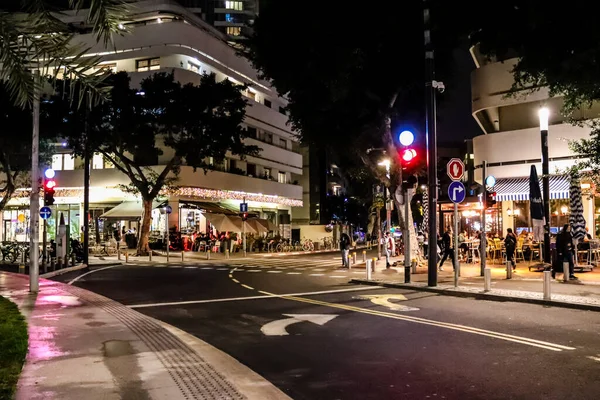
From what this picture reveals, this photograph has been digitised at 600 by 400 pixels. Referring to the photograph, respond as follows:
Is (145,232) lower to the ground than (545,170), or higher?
lower

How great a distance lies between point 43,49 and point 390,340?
23.1 feet

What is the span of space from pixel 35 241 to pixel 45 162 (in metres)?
27.1

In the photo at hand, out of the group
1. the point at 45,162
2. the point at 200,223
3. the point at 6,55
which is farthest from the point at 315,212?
the point at 6,55

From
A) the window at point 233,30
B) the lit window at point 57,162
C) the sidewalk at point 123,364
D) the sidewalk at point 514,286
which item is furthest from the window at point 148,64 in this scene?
the window at point 233,30

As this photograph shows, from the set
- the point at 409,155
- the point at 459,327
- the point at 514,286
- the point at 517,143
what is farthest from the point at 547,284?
the point at 517,143

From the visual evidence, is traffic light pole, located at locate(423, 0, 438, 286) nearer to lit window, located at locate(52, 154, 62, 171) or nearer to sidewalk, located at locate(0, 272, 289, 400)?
sidewalk, located at locate(0, 272, 289, 400)

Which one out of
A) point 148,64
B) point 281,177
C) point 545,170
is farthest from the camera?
point 281,177

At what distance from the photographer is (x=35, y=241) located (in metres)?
16.0

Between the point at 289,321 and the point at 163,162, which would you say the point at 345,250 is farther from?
the point at 163,162

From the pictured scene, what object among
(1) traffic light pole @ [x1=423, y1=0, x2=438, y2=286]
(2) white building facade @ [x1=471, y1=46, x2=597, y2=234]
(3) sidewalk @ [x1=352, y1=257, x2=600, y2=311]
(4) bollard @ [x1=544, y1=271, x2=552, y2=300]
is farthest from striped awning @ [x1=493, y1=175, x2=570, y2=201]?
(4) bollard @ [x1=544, y1=271, x2=552, y2=300]

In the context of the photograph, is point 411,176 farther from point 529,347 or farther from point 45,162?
point 45,162

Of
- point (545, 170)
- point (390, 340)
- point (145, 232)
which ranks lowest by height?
point (390, 340)

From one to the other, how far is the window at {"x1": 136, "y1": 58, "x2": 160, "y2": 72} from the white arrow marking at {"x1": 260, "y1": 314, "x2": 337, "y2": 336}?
3664 centimetres

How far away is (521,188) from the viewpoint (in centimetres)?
2623
